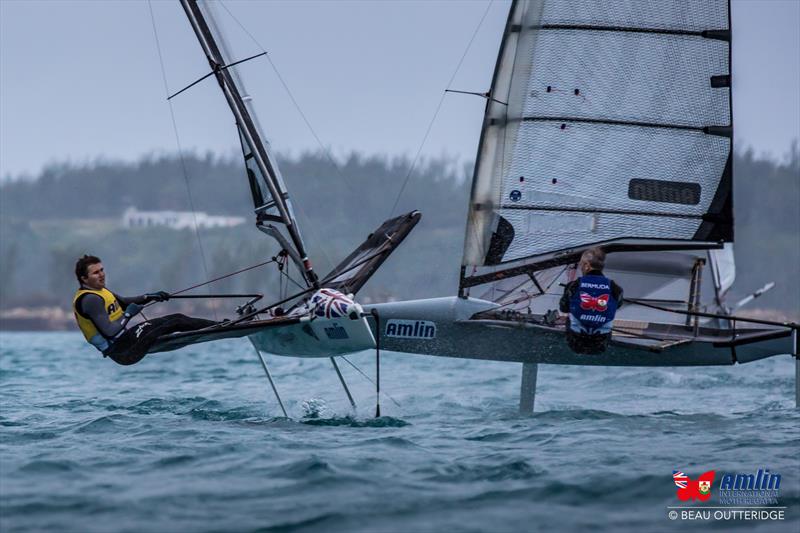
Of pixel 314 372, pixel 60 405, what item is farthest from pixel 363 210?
pixel 60 405

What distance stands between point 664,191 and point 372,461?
6017 millimetres

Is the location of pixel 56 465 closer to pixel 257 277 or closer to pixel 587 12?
pixel 587 12

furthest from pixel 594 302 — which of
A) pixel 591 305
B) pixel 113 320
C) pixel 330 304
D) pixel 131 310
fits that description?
pixel 113 320

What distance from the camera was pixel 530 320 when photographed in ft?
38.9

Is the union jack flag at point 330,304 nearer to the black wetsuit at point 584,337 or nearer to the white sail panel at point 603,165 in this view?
the black wetsuit at point 584,337

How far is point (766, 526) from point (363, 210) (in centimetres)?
12568

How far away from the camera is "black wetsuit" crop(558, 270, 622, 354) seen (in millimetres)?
10766

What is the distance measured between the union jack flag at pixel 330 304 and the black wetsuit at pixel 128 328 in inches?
43.4

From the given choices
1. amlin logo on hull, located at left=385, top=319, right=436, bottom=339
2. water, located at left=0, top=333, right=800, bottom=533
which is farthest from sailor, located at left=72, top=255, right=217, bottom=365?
amlin logo on hull, located at left=385, top=319, right=436, bottom=339

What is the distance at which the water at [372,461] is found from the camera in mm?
6473

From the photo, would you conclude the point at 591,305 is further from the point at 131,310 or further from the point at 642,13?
the point at 131,310

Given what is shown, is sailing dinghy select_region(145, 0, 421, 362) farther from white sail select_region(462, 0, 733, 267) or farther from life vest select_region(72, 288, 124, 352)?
white sail select_region(462, 0, 733, 267)

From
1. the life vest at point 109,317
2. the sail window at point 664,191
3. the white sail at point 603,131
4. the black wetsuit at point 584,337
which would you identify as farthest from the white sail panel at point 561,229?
the life vest at point 109,317

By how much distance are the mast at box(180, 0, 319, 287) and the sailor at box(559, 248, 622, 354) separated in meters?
2.95
